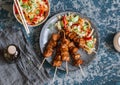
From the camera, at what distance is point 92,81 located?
2342 millimetres

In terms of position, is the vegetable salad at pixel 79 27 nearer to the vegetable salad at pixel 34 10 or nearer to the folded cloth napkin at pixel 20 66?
the vegetable salad at pixel 34 10

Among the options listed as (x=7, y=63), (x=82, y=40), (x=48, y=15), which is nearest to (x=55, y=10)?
(x=48, y=15)

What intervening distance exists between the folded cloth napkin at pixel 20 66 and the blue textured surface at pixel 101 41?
0.21ft

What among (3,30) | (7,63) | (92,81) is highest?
(3,30)

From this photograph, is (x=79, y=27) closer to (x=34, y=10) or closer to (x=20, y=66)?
(x=34, y=10)

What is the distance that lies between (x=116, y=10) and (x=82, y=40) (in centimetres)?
25

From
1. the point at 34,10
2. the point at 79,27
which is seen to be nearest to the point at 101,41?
the point at 79,27

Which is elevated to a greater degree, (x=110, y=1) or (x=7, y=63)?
(x=110, y=1)

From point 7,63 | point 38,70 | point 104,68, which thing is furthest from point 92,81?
point 7,63

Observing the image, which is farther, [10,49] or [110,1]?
[110,1]

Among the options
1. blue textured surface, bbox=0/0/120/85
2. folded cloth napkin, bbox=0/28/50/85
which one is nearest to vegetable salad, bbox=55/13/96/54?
blue textured surface, bbox=0/0/120/85

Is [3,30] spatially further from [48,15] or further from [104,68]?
[104,68]

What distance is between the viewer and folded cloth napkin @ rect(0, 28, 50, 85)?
90.0 inches

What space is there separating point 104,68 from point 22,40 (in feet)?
1.47
